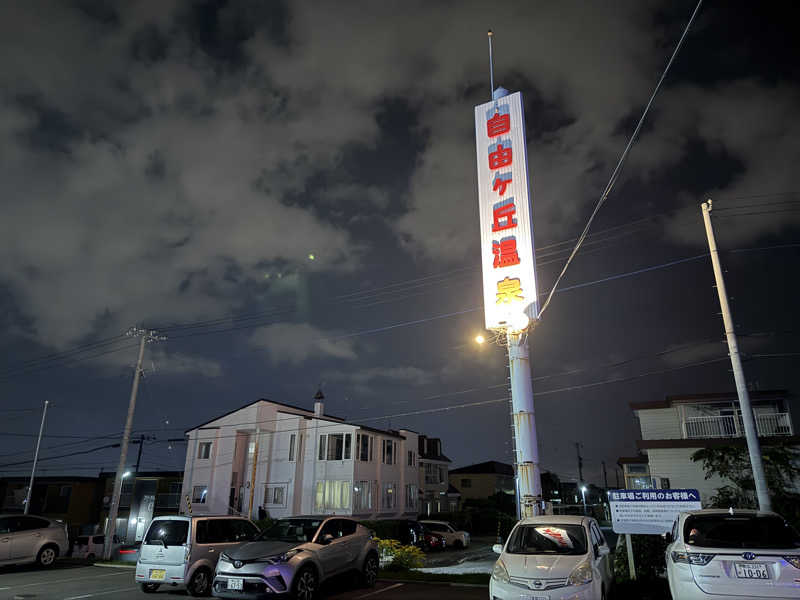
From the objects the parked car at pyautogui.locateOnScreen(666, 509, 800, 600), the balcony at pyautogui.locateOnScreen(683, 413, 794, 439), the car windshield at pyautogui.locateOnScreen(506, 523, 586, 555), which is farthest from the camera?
the balcony at pyautogui.locateOnScreen(683, 413, 794, 439)

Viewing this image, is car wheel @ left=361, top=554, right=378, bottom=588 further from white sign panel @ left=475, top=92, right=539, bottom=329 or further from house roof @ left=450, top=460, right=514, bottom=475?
house roof @ left=450, top=460, right=514, bottom=475

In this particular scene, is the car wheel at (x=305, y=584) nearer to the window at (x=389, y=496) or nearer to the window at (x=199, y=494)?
the window at (x=389, y=496)

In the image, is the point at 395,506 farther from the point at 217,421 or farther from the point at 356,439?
the point at 217,421

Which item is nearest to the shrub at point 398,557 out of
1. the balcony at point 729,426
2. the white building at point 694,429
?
the white building at point 694,429

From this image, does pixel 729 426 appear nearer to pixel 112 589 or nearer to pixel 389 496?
pixel 389 496

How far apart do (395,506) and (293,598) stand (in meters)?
30.3

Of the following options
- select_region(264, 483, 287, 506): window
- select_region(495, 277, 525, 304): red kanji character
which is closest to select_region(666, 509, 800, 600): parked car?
select_region(495, 277, 525, 304): red kanji character

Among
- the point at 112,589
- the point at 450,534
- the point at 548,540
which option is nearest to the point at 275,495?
the point at 450,534

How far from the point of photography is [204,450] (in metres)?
39.4

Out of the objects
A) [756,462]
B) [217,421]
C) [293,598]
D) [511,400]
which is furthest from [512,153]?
[217,421]

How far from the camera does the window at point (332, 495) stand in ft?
111

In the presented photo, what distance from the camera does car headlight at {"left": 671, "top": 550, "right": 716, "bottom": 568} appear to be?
6.91 meters

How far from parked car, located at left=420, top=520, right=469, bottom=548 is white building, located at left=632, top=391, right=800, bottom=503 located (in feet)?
32.4

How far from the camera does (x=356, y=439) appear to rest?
3491 cm
